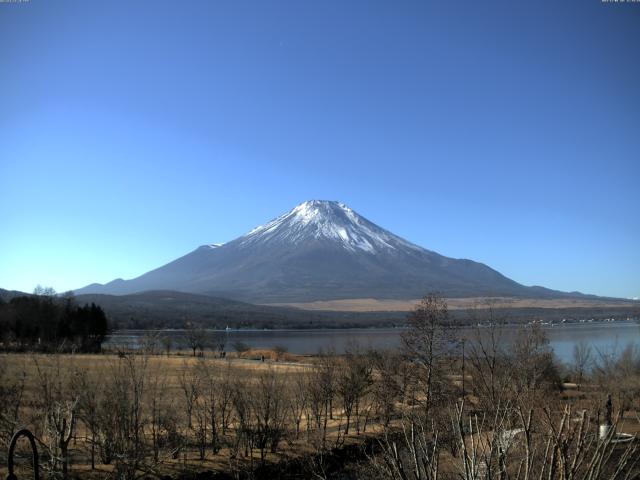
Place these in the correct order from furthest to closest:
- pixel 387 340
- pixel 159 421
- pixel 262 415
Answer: pixel 387 340 → pixel 262 415 → pixel 159 421

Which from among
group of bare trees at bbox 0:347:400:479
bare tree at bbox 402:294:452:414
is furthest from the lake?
group of bare trees at bbox 0:347:400:479

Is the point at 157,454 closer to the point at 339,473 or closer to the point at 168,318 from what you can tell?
the point at 339,473

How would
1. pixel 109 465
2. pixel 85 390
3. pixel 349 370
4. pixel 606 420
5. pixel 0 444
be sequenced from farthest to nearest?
pixel 349 370
pixel 606 420
pixel 85 390
pixel 109 465
pixel 0 444

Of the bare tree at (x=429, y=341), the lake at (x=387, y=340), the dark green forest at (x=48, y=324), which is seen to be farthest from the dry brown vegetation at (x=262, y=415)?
the dark green forest at (x=48, y=324)

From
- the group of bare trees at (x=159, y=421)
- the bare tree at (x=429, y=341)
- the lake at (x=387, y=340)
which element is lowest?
the lake at (x=387, y=340)

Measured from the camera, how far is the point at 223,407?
23.4 metres

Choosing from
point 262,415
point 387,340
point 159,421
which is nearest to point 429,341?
point 262,415

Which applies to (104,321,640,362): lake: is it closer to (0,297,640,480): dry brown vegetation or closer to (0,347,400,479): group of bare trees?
(0,297,640,480): dry brown vegetation

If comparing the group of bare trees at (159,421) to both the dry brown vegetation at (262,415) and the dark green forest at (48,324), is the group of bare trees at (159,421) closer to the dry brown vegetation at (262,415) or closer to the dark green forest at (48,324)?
the dry brown vegetation at (262,415)

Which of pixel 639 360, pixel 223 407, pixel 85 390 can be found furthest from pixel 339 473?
pixel 639 360

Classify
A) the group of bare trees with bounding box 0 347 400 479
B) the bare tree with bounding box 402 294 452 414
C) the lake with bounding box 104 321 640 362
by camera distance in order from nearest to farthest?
the group of bare trees with bounding box 0 347 400 479
the bare tree with bounding box 402 294 452 414
the lake with bounding box 104 321 640 362

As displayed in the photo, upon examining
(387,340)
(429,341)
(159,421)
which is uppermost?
(429,341)

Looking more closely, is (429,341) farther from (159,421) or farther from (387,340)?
(387,340)

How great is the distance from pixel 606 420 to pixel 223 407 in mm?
16609
